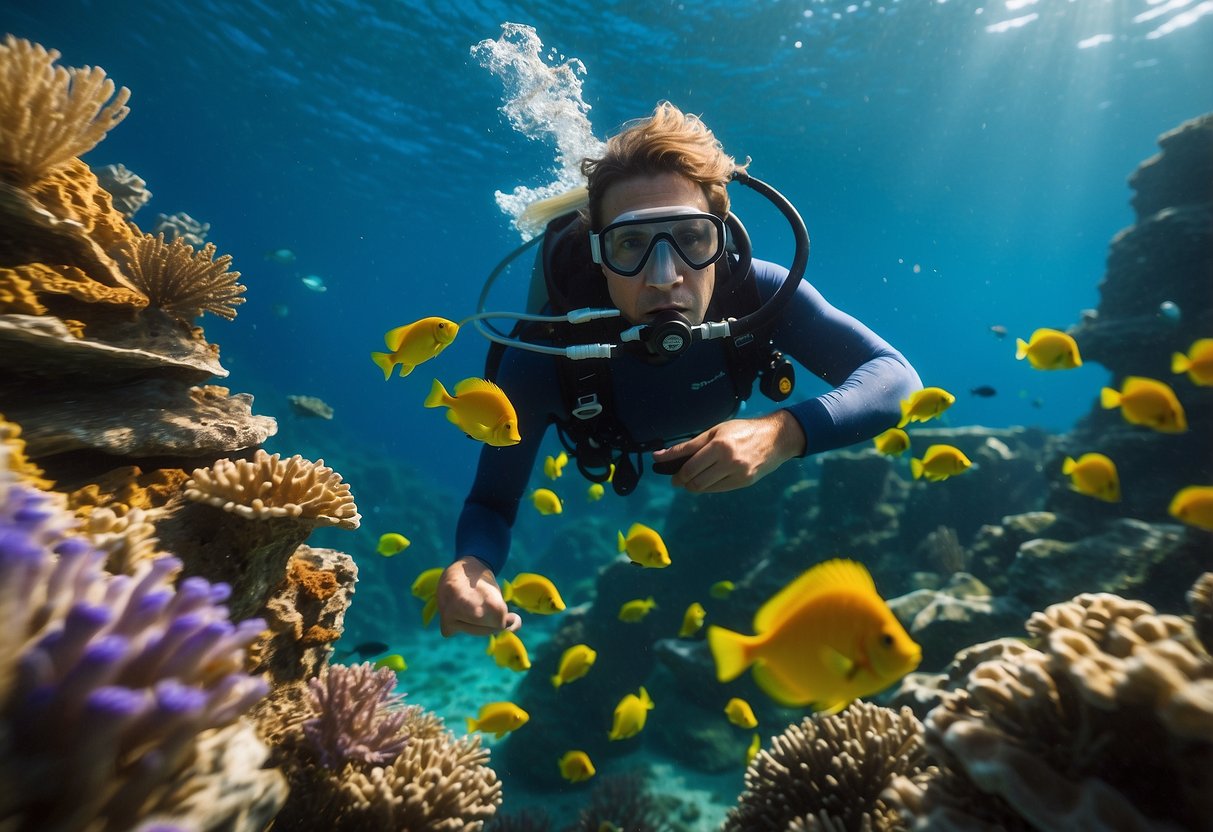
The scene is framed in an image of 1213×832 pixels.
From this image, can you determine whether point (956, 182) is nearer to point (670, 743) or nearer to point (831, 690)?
point (670, 743)

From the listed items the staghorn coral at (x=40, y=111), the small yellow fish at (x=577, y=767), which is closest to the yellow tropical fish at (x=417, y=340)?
the staghorn coral at (x=40, y=111)

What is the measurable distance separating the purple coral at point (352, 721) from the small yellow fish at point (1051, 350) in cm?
681

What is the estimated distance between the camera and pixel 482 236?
43375 millimetres

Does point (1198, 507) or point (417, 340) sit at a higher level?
point (1198, 507)

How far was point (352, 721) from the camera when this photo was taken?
2488 millimetres

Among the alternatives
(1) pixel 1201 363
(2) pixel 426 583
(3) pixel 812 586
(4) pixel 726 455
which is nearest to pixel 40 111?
(4) pixel 726 455

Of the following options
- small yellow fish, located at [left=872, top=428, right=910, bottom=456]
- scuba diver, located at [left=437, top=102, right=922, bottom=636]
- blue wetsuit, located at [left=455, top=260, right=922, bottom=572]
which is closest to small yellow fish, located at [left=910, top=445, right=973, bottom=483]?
small yellow fish, located at [left=872, top=428, right=910, bottom=456]

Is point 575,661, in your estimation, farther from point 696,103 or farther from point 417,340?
point 696,103

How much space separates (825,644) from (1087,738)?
73cm

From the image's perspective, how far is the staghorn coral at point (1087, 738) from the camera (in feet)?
4.43

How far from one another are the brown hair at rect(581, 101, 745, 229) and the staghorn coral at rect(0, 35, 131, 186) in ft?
8.19

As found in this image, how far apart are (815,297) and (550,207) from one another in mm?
2313

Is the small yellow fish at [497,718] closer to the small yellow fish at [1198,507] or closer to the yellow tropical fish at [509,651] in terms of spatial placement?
the yellow tropical fish at [509,651]

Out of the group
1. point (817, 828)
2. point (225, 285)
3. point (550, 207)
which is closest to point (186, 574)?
point (225, 285)
